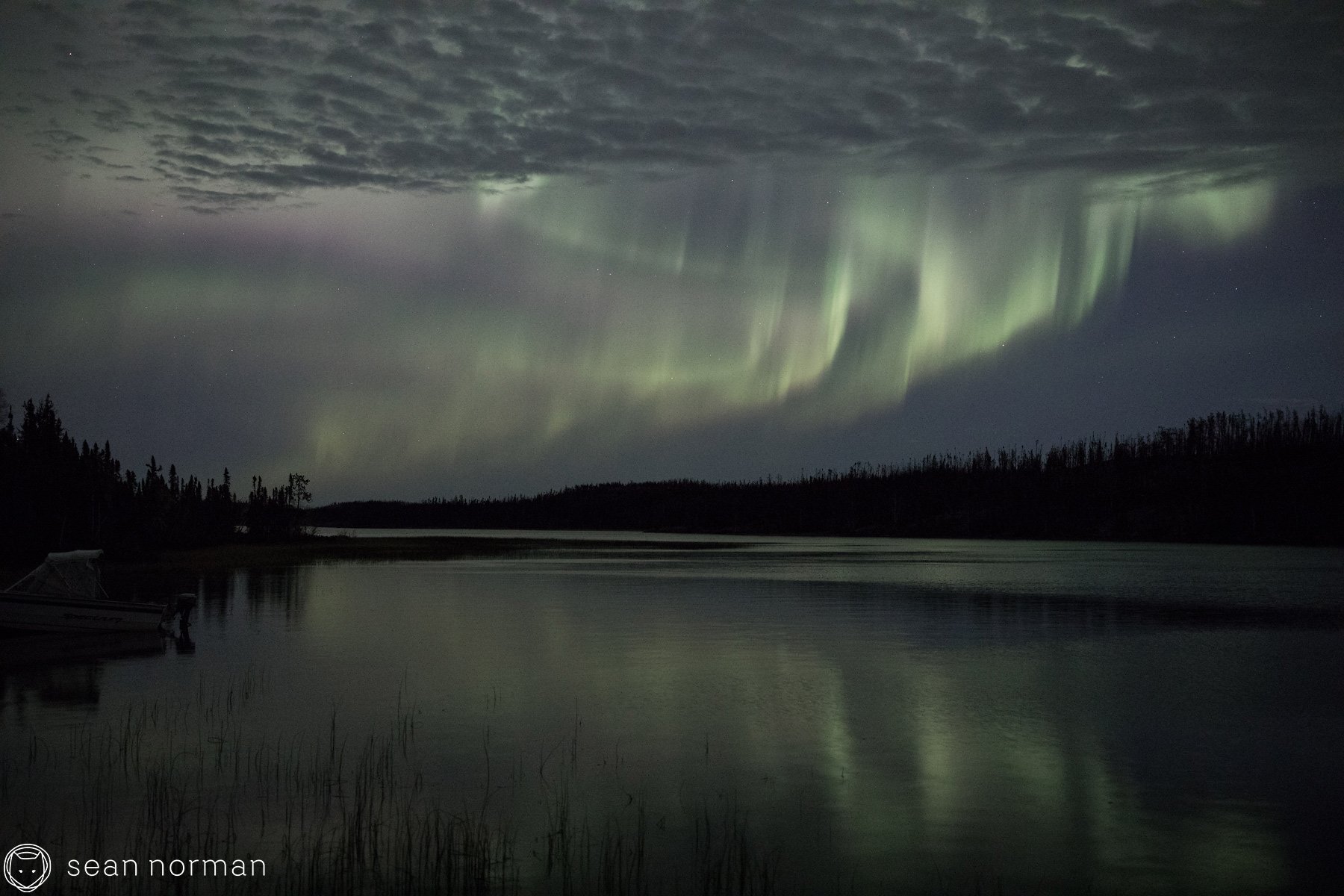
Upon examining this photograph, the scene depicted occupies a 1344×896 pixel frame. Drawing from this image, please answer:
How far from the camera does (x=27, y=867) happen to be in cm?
1240

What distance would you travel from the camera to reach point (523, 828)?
14617mm

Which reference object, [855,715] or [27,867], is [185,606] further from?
[27,867]

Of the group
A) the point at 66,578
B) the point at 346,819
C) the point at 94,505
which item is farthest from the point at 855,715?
the point at 94,505

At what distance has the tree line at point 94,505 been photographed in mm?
73812

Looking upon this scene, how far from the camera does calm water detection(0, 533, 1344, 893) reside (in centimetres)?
1409

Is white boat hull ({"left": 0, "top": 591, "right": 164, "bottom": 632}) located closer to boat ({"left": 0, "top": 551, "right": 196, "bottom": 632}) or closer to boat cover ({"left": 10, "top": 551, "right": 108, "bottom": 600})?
boat ({"left": 0, "top": 551, "right": 196, "bottom": 632})

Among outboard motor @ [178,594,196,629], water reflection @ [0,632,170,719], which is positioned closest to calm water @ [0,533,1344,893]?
water reflection @ [0,632,170,719]

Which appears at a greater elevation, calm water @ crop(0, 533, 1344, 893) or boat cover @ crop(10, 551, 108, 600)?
boat cover @ crop(10, 551, 108, 600)

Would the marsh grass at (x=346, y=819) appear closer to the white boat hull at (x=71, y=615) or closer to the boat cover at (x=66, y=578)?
the white boat hull at (x=71, y=615)

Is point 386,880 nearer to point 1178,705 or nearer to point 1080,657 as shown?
point 1178,705

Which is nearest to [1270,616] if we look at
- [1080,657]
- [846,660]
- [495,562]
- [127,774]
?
[1080,657]

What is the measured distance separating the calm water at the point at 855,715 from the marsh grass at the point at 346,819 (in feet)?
0.71

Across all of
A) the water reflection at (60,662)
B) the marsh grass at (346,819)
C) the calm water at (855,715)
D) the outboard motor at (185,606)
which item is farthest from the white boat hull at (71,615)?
the marsh grass at (346,819)

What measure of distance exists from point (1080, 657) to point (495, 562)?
218ft
